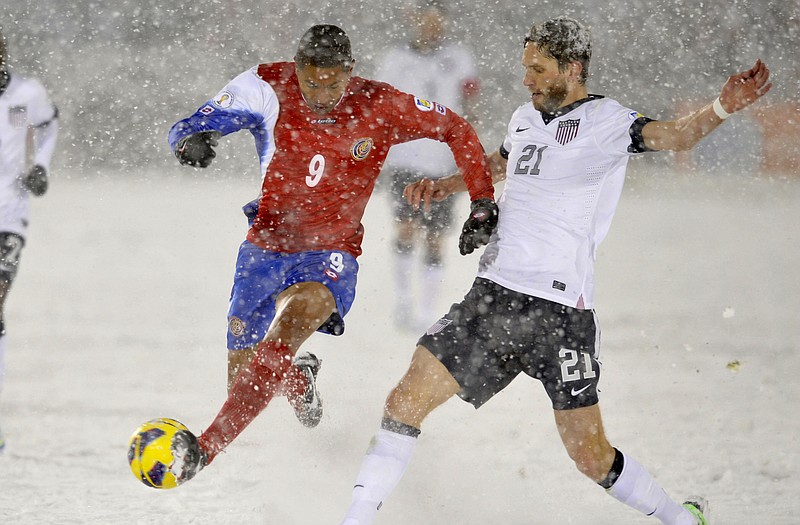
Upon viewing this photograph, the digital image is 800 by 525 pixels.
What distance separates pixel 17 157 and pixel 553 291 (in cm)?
278

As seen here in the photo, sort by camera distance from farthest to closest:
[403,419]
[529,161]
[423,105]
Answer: [423,105] < [529,161] < [403,419]

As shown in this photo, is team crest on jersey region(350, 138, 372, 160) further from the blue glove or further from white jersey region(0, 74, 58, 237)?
white jersey region(0, 74, 58, 237)

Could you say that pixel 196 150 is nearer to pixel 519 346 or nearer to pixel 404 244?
pixel 519 346

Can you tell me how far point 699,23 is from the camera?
44.1ft

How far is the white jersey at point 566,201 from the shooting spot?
3.54 metres

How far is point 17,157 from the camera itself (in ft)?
16.5

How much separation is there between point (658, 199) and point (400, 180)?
6764 millimetres

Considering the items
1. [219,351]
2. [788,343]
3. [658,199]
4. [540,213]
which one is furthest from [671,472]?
[658,199]

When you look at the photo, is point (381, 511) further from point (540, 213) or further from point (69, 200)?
point (69, 200)

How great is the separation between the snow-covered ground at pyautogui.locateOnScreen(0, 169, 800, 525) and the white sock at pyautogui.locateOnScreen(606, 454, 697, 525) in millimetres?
418

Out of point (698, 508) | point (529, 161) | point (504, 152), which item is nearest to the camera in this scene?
point (529, 161)

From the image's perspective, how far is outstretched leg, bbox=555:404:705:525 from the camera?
136 inches

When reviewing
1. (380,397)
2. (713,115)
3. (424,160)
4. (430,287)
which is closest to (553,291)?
(713,115)

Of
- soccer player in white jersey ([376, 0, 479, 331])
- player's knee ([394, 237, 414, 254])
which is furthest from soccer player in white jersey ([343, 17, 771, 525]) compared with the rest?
player's knee ([394, 237, 414, 254])
